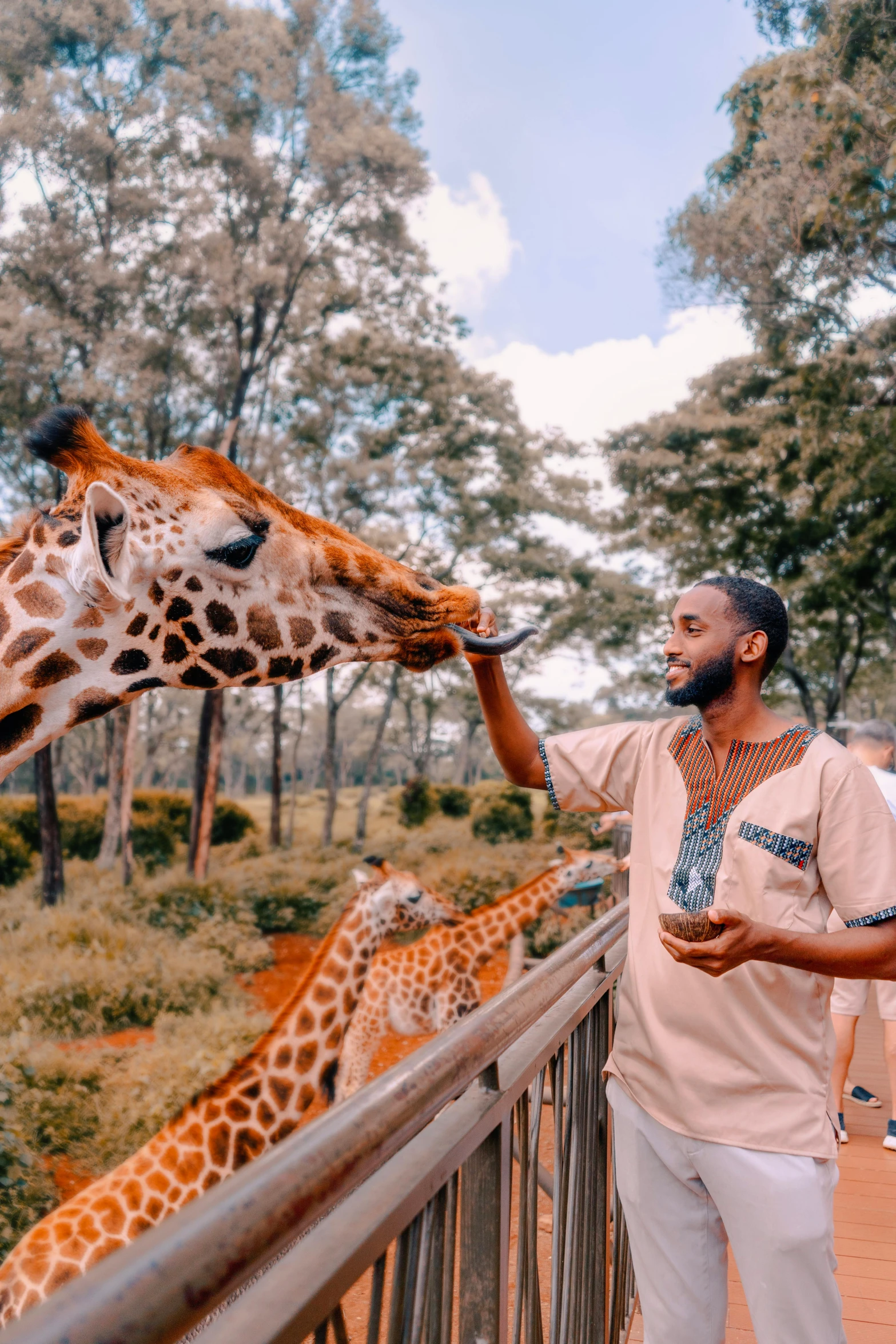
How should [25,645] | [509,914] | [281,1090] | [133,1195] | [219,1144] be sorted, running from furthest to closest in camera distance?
1. [509,914]
2. [281,1090]
3. [219,1144]
4. [133,1195]
5. [25,645]

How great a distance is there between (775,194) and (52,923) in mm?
10510

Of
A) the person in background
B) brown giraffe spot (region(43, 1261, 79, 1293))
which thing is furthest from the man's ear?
the person in background

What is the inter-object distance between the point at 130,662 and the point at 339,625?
0.36 metres

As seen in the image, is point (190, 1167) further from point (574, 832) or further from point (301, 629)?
point (574, 832)

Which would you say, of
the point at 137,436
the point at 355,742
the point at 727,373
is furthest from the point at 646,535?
the point at 355,742

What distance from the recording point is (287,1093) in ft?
9.77

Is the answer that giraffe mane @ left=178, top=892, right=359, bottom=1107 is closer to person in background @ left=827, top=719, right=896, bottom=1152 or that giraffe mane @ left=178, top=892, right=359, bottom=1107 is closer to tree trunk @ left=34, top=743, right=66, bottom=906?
person in background @ left=827, top=719, right=896, bottom=1152

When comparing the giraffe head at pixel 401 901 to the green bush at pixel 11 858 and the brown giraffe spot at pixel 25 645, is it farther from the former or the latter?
the green bush at pixel 11 858

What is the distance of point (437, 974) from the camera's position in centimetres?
565

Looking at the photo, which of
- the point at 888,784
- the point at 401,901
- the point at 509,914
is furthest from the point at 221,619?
the point at 509,914

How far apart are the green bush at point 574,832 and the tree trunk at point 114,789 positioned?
724cm

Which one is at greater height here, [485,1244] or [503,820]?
[485,1244]

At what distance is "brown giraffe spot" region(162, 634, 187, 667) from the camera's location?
1494 millimetres

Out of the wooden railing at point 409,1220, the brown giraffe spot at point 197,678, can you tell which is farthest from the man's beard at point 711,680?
the brown giraffe spot at point 197,678
